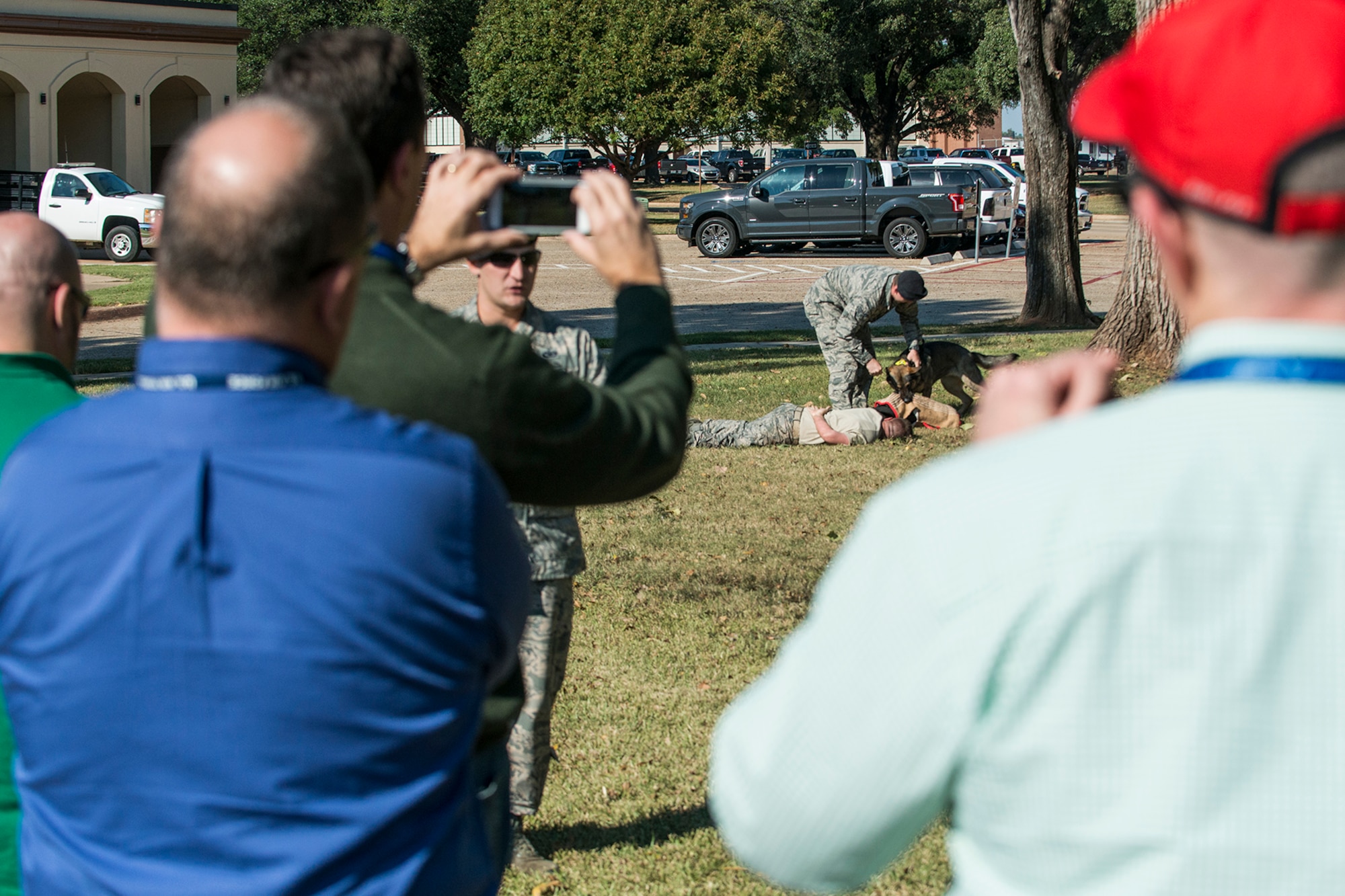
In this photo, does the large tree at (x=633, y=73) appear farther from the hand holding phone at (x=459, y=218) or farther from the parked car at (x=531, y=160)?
the hand holding phone at (x=459, y=218)

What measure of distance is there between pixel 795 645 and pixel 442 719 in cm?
53

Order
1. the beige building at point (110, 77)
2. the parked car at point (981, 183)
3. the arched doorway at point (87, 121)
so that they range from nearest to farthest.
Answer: the parked car at point (981, 183)
the beige building at point (110, 77)
the arched doorway at point (87, 121)

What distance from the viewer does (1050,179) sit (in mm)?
16234

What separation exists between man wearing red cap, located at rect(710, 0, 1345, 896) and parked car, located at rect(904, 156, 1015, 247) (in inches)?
1018

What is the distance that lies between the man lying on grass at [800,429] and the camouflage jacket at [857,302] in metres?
0.63

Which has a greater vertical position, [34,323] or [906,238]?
[906,238]

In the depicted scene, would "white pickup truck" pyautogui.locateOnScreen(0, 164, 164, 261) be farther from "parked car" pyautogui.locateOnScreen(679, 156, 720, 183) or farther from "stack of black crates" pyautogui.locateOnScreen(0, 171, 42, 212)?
"parked car" pyautogui.locateOnScreen(679, 156, 720, 183)

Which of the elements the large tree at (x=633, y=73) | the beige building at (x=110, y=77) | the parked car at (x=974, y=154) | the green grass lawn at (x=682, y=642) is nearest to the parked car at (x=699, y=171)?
the parked car at (x=974, y=154)

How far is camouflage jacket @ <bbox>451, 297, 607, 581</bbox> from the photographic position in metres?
3.71

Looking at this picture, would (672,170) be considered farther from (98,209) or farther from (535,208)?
(535,208)

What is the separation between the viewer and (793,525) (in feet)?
25.6

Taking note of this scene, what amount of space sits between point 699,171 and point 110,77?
1270 inches

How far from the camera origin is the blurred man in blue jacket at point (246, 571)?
1.44 metres

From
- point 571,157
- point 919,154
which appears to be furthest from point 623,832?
point 919,154
